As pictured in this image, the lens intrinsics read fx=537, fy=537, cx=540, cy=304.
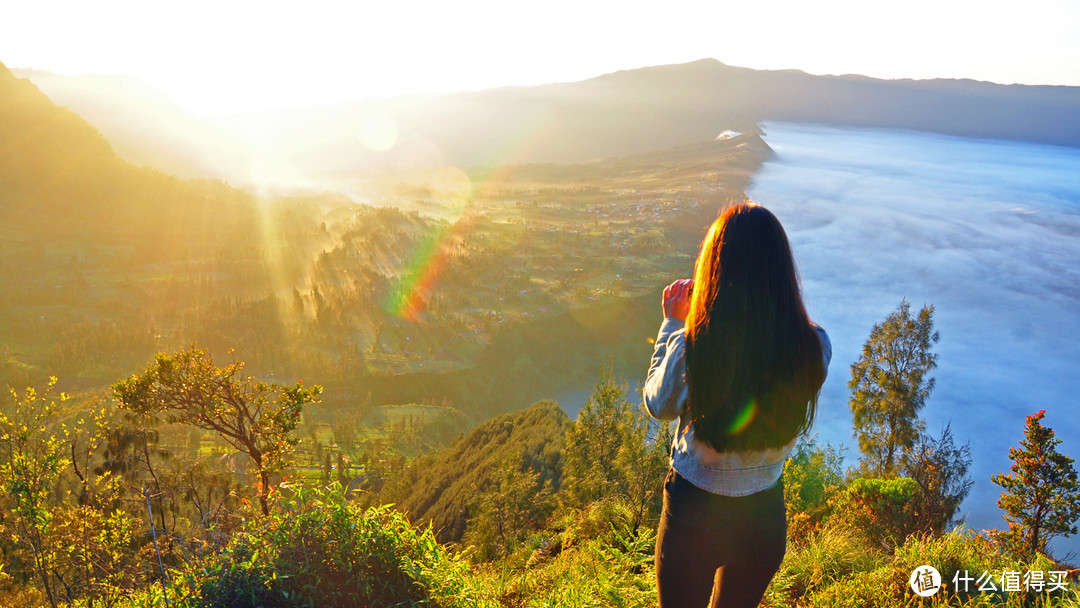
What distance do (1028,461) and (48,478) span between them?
988 cm

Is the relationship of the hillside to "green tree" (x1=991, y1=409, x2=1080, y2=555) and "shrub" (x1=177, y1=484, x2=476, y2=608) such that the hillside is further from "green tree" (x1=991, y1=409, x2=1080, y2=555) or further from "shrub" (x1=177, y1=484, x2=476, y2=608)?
"shrub" (x1=177, y1=484, x2=476, y2=608)

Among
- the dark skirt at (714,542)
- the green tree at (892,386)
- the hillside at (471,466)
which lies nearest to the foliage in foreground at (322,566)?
the dark skirt at (714,542)

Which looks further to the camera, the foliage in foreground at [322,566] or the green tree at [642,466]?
the green tree at [642,466]

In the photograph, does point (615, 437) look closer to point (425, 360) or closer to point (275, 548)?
point (275, 548)

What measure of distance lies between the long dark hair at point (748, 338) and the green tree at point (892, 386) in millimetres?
14667

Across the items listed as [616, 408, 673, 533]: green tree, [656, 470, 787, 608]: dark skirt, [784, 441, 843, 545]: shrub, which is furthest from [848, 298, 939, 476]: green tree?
[656, 470, 787, 608]: dark skirt

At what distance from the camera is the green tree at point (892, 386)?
13.9m

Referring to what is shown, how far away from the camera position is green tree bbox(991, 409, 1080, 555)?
6.37m

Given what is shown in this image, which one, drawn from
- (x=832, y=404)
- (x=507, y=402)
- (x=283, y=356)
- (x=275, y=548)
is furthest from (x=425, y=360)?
(x=275, y=548)

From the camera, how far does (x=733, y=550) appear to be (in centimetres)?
168

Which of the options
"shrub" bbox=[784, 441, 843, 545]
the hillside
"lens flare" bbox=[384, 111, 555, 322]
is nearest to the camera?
"shrub" bbox=[784, 441, 843, 545]

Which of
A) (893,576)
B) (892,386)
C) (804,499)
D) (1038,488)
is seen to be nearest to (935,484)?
(1038,488)

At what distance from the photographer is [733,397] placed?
5.03 feet

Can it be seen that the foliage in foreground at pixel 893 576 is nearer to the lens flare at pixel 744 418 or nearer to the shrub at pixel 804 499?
the shrub at pixel 804 499
